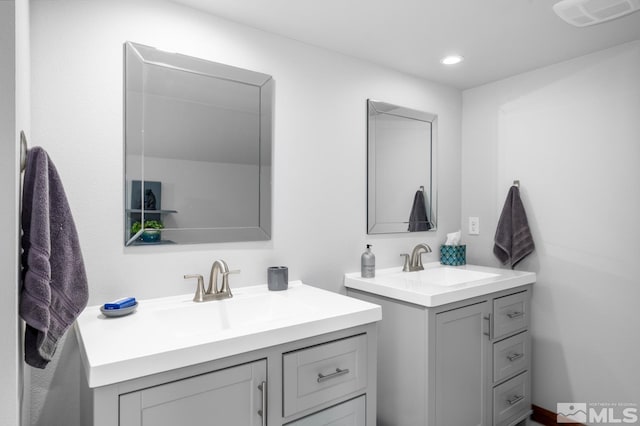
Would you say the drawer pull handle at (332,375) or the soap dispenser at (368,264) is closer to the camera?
the drawer pull handle at (332,375)

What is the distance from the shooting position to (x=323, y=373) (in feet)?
4.54

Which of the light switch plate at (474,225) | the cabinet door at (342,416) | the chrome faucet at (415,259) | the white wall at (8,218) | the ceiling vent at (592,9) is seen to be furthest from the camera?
the light switch plate at (474,225)

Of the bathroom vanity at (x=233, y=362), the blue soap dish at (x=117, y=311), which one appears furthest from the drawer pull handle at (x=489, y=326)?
the blue soap dish at (x=117, y=311)

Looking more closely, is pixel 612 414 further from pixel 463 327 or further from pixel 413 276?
pixel 413 276

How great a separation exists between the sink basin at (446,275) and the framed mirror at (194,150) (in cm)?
101

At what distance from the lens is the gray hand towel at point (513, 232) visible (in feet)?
8.00

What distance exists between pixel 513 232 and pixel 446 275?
1.71 feet

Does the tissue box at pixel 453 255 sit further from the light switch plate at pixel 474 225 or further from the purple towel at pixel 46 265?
the purple towel at pixel 46 265

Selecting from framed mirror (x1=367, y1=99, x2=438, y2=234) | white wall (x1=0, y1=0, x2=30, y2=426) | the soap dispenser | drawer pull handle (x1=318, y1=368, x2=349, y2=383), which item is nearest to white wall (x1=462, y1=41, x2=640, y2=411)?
framed mirror (x1=367, y1=99, x2=438, y2=234)

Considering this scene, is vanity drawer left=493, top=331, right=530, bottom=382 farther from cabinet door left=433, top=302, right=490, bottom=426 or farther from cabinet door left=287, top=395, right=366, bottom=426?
cabinet door left=287, top=395, right=366, bottom=426

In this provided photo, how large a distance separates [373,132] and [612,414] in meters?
2.11

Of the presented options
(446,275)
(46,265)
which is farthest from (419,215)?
(46,265)

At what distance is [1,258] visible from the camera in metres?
0.79

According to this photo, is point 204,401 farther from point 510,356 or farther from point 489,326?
point 510,356
